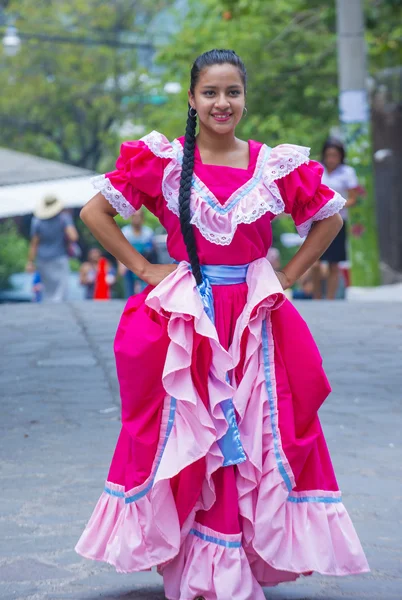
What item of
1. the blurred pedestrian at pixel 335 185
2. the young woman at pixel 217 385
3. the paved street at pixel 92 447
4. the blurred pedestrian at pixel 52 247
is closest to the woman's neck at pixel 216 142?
the young woman at pixel 217 385

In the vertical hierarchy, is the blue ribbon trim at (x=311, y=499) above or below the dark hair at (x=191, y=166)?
below

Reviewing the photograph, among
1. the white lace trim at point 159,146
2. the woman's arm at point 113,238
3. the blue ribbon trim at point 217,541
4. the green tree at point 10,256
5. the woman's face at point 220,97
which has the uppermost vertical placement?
the woman's face at point 220,97

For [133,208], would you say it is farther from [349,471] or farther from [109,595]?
[349,471]

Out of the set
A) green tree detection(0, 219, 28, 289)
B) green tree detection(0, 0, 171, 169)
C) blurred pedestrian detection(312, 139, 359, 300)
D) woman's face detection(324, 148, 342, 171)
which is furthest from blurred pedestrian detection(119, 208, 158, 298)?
green tree detection(0, 0, 171, 169)

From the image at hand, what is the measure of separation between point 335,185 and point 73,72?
86.4ft

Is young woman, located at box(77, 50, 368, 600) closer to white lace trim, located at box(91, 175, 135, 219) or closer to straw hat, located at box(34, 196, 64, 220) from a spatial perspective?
white lace trim, located at box(91, 175, 135, 219)

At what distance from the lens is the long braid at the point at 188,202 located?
3.82 meters

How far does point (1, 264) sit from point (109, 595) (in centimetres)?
2012

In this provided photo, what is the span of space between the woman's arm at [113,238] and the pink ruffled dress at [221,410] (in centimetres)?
6

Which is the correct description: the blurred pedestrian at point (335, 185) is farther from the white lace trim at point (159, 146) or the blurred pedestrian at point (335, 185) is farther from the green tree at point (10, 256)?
the green tree at point (10, 256)

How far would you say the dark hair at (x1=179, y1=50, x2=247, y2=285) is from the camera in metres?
3.82

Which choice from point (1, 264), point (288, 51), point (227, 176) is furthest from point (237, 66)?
point (1, 264)

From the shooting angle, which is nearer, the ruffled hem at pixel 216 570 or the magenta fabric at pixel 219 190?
the ruffled hem at pixel 216 570

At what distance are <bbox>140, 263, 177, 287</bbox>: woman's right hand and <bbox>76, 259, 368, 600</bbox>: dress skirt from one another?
1.6 inches
